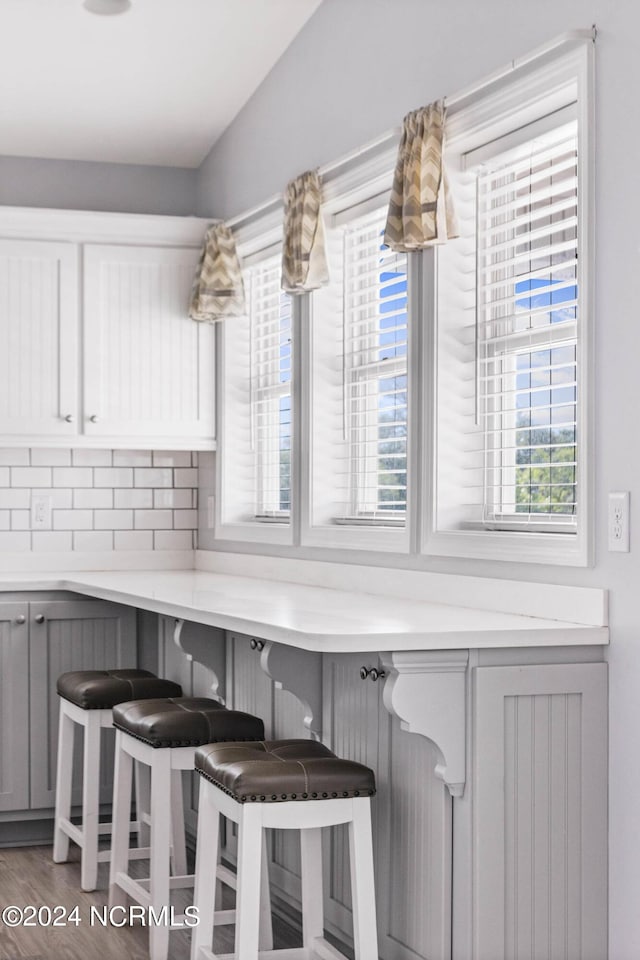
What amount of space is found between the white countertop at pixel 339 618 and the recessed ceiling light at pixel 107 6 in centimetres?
188

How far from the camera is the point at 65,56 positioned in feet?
14.0

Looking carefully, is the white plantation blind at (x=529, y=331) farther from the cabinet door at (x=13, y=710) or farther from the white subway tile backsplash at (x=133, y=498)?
the white subway tile backsplash at (x=133, y=498)

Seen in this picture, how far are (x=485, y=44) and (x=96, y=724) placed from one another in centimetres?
235

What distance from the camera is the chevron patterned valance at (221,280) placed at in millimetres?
4668

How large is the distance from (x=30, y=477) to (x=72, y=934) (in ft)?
7.04

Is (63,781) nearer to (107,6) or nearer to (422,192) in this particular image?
(422,192)

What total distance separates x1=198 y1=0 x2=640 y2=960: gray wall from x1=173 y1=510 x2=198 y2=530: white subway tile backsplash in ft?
6.10

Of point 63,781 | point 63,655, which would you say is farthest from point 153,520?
point 63,781

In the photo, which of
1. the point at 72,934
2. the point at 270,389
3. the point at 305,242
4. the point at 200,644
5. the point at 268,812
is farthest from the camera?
the point at 270,389

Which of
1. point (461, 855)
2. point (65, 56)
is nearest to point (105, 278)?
point (65, 56)

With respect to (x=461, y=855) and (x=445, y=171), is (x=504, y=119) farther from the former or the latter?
(x=461, y=855)

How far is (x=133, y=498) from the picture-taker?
5.27 meters

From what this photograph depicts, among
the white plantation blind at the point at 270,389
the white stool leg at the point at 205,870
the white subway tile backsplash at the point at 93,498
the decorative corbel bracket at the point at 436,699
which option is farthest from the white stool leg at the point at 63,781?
the decorative corbel bracket at the point at 436,699

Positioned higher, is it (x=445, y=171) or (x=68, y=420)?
(x=445, y=171)
